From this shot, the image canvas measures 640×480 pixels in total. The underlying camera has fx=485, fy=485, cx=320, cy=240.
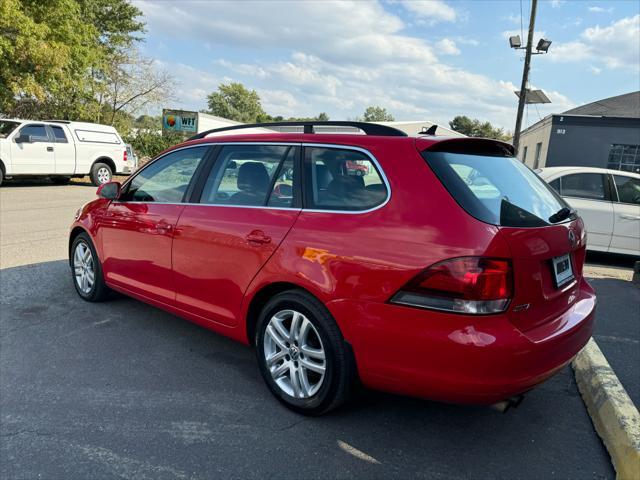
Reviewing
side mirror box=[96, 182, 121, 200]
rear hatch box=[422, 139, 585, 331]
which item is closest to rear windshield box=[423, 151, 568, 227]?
rear hatch box=[422, 139, 585, 331]

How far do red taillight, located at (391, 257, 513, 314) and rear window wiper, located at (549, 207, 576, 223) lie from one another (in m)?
0.69

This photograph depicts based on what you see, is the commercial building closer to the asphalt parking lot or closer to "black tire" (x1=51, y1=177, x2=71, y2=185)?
"black tire" (x1=51, y1=177, x2=71, y2=185)

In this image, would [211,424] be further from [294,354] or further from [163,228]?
[163,228]

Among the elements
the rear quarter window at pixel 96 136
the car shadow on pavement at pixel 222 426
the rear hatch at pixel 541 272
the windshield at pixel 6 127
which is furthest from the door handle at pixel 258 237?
the rear quarter window at pixel 96 136

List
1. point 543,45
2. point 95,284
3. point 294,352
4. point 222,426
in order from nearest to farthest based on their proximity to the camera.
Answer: point 222,426 → point 294,352 → point 95,284 → point 543,45

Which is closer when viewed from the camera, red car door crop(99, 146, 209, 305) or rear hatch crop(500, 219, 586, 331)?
rear hatch crop(500, 219, 586, 331)

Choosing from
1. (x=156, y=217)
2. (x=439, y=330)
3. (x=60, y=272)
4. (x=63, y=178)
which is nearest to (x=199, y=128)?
(x=63, y=178)

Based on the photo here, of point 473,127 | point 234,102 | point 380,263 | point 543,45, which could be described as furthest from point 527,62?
point 234,102

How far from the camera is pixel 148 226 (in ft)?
13.0

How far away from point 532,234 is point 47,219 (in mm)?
9559

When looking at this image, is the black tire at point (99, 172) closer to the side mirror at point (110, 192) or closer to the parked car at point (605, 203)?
the side mirror at point (110, 192)

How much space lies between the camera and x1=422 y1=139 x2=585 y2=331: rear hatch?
2414 millimetres

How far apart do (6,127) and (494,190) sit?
51.7ft

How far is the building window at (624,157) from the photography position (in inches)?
917
